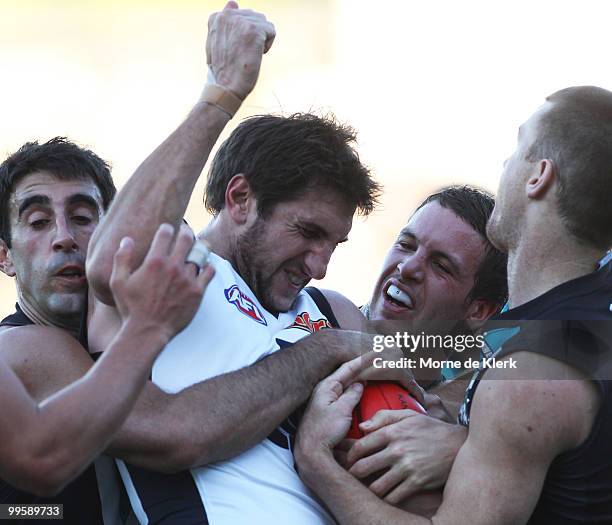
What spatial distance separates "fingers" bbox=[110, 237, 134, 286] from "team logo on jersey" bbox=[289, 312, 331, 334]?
149 cm

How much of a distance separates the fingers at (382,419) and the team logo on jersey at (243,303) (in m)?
0.60

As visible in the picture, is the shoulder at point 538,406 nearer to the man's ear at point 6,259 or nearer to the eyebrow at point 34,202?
the eyebrow at point 34,202

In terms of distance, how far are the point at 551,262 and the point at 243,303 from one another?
1135 millimetres

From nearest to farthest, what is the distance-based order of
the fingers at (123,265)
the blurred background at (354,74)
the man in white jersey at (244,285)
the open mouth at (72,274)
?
the fingers at (123,265)
the man in white jersey at (244,285)
the open mouth at (72,274)
the blurred background at (354,74)

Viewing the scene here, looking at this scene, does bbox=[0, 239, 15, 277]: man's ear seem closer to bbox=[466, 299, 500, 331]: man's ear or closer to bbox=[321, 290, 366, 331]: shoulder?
bbox=[321, 290, 366, 331]: shoulder

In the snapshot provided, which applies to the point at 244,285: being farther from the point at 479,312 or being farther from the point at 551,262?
the point at 479,312

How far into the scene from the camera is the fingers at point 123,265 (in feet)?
8.54

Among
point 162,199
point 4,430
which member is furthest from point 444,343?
point 4,430

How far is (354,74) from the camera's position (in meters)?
15.8

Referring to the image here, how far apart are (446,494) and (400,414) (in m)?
0.37

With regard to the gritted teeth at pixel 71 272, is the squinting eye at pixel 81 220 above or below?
above

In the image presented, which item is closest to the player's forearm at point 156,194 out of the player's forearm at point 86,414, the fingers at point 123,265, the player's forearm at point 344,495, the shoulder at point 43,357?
the shoulder at point 43,357

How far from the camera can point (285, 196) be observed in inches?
161

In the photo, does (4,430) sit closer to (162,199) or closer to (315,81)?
(162,199)
